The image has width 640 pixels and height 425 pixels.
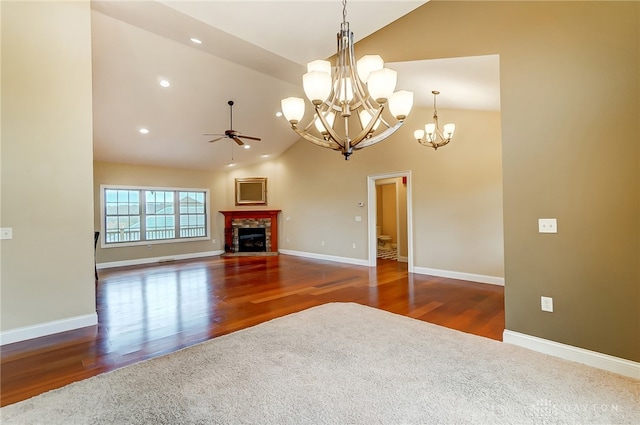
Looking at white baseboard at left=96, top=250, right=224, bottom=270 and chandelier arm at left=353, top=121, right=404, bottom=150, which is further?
white baseboard at left=96, top=250, right=224, bottom=270

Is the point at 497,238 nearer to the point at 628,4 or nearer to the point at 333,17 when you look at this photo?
the point at 628,4

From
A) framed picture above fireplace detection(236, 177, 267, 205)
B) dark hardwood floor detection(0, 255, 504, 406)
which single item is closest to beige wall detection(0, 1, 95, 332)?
dark hardwood floor detection(0, 255, 504, 406)

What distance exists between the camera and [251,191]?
31.2 ft

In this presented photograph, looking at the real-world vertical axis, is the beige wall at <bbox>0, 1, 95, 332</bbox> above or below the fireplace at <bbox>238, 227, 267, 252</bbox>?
above

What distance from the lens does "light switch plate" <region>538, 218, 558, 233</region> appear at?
248 cm

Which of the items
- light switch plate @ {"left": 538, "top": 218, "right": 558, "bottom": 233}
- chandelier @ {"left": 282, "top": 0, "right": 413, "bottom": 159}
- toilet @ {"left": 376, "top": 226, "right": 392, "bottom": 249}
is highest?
chandelier @ {"left": 282, "top": 0, "right": 413, "bottom": 159}

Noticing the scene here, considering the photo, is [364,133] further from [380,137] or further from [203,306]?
[203,306]

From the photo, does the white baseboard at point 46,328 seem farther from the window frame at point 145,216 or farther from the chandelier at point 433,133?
the chandelier at point 433,133

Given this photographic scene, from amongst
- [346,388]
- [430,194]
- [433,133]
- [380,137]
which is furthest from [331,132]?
[430,194]

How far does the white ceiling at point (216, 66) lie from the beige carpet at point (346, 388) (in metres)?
2.82

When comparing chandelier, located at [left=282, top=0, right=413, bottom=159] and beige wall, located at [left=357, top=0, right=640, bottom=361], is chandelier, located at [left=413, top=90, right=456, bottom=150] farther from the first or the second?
chandelier, located at [left=282, top=0, right=413, bottom=159]

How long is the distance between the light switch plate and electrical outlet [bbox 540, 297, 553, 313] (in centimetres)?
58

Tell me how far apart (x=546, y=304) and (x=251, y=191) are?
8225mm

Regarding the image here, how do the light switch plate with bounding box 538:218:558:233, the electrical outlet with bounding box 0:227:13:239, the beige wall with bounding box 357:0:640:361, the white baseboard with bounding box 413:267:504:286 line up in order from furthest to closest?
the white baseboard with bounding box 413:267:504:286 < the electrical outlet with bounding box 0:227:13:239 < the light switch plate with bounding box 538:218:558:233 < the beige wall with bounding box 357:0:640:361
